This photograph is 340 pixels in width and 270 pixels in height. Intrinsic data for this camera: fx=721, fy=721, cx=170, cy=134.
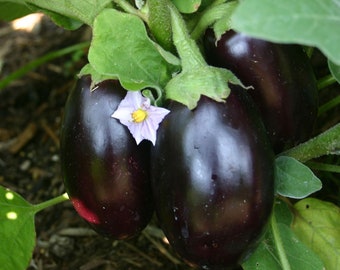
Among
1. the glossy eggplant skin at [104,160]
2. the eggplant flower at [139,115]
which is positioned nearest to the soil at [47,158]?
the glossy eggplant skin at [104,160]

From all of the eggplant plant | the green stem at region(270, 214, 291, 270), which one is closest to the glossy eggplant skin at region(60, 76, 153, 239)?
the eggplant plant

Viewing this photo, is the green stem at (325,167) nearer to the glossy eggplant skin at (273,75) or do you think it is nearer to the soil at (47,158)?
the glossy eggplant skin at (273,75)

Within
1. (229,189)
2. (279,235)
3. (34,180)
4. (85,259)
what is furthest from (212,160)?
(34,180)

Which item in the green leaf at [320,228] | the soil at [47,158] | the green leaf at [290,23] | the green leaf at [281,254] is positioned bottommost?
the soil at [47,158]

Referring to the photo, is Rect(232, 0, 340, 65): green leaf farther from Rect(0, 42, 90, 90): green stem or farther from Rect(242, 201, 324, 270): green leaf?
Rect(0, 42, 90, 90): green stem

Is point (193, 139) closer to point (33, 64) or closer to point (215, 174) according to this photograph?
point (215, 174)

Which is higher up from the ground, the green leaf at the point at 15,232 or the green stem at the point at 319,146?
the green stem at the point at 319,146
